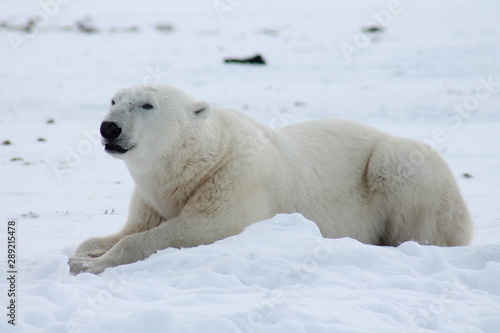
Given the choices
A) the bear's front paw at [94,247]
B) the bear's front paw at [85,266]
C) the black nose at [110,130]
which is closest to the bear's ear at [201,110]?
the black nose at [110,130]

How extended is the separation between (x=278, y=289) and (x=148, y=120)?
4.23 ft

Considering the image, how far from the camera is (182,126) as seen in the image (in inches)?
154

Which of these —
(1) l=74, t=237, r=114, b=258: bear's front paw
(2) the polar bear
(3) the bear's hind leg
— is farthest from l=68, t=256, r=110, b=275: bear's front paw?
(3) the bear's hind leg

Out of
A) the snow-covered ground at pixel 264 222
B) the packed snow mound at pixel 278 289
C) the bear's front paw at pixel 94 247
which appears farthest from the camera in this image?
the bear's front paw at pixel 94 247

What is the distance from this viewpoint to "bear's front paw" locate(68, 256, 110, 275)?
11.4 ft

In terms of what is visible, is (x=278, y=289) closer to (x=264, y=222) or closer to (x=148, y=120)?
(x=264, y=222)

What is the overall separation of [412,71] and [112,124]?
39.4ft

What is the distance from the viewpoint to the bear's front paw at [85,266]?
3.46 meters

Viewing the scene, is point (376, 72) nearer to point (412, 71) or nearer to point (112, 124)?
point (412, 71)

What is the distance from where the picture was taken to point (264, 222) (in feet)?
12.4

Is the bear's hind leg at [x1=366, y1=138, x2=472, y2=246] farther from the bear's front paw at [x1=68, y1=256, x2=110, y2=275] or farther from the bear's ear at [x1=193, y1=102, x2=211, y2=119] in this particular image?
the bear's front paw at [x1=68, y1=256, x2=110, y2=275]

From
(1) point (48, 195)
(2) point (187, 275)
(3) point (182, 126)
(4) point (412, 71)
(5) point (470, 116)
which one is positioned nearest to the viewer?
(2) point (187, 275)

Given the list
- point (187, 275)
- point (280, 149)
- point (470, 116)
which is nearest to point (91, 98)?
point (470, 116)

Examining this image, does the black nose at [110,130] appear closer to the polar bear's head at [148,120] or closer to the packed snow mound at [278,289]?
the polar bear's head at [148,120]
